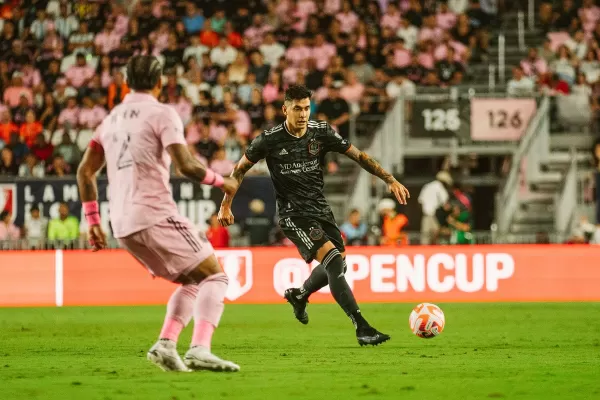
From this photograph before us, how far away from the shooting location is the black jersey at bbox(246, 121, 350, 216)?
39.2ft

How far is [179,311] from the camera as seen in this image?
8.79 metres

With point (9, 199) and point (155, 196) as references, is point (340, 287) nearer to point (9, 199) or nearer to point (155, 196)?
point (155, 196)

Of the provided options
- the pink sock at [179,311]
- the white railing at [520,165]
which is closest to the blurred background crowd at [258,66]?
the white railing at [520,165]

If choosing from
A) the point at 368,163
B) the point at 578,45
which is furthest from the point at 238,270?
the point at 578,45

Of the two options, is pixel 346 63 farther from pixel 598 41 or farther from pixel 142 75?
pixel 142 75

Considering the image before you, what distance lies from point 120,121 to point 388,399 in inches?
106

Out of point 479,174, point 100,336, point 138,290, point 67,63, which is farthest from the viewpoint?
point 67,63

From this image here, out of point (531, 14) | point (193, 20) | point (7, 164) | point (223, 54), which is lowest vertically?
point (7, 164)

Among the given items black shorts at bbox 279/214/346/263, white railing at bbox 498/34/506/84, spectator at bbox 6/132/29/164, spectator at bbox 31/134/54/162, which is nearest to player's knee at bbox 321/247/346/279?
black shorts at bbox 279/214/346/263

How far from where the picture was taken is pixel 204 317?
8750 millimetres

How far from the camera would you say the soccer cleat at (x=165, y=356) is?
8617 mm

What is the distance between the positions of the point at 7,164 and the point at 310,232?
12.8m

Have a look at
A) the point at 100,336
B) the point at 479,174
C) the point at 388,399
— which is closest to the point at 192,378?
the point at 388,399

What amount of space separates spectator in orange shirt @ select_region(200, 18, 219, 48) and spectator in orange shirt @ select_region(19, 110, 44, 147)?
13.7 feet
